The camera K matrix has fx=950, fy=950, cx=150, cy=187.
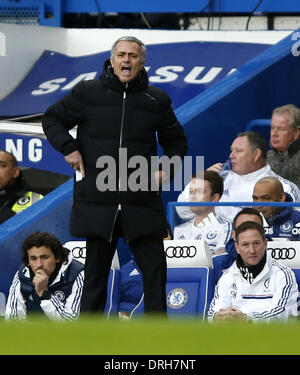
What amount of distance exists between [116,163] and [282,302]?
1.69m

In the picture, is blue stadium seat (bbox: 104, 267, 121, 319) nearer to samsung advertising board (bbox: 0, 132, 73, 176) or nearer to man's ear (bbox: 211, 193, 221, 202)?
man's ear (bbox: 211, 193, 221, 202)

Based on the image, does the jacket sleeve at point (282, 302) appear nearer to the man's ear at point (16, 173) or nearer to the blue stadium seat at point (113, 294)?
the blue stadium seat at point (113, 294)

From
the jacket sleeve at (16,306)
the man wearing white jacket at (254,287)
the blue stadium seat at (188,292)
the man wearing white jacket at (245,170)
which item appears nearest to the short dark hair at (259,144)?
the man wearing white jacket at (245,170)

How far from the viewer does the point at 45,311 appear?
18.1ft

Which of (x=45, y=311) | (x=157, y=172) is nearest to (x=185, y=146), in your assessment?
(x=157, y=172)

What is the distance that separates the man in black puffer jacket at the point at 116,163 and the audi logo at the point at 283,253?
1.73 m

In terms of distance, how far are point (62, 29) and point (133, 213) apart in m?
7.90

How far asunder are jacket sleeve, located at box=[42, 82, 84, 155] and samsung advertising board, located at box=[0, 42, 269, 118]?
6095mm

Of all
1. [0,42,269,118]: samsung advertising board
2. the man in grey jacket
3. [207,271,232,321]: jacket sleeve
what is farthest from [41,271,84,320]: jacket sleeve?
[0,42,269,118]: samsung advertising board

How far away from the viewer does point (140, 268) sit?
13.9 feet

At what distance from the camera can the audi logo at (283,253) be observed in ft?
19.1

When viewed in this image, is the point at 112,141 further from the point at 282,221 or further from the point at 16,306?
the point at 282,221

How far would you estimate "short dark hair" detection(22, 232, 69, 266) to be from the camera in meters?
5.66
